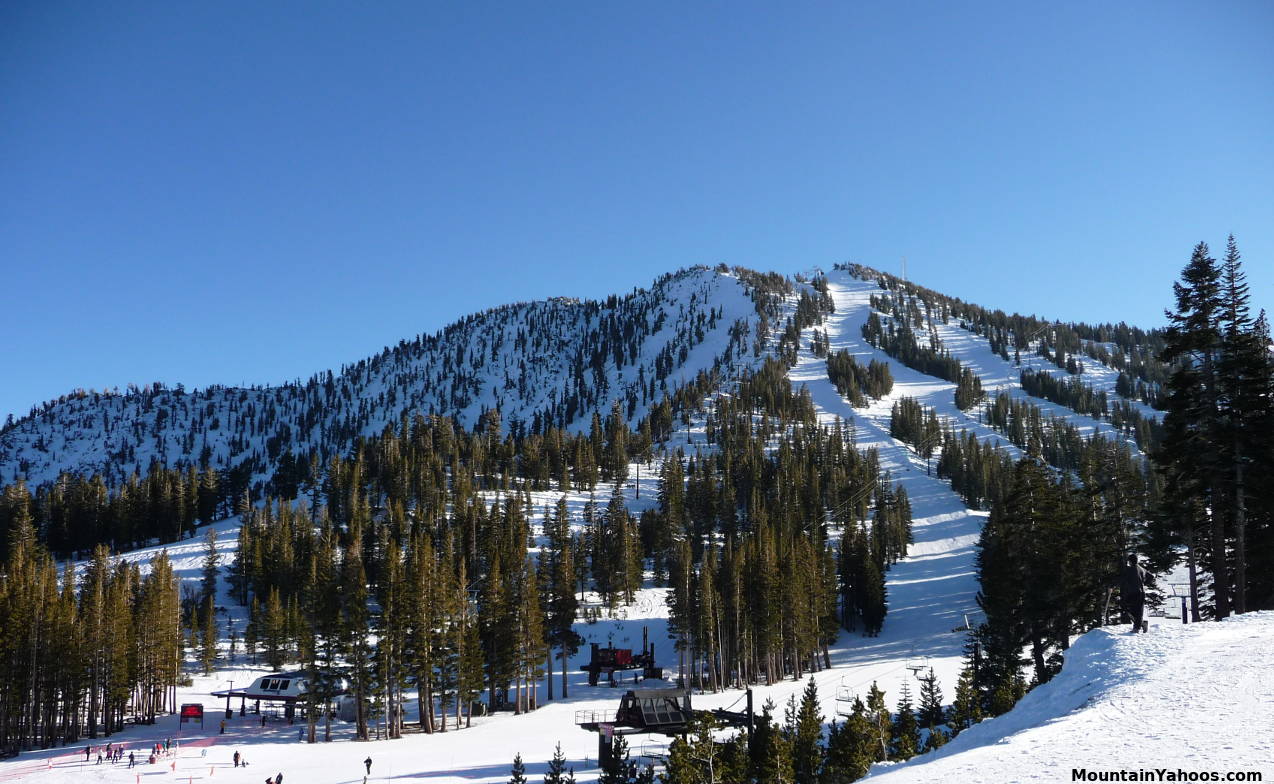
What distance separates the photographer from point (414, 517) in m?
112

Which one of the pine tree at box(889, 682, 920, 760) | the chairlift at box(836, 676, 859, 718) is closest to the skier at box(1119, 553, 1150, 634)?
the pine tree at box(889, 682, 920, 760)

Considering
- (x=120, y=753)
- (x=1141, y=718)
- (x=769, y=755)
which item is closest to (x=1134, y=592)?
(x=1141, y=718)

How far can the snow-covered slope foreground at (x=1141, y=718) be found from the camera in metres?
13.8

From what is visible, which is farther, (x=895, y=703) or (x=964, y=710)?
(x=895, y=703)

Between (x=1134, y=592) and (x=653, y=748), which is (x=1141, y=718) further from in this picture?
(x=653, y=748)

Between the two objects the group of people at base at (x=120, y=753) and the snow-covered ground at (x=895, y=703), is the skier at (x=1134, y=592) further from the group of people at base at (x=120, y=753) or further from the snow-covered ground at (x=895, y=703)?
the group of people at base at (x=120, y=753)

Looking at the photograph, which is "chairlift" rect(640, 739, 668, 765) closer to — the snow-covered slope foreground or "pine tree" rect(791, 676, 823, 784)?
"pine tree" rect(791, 676, 823, 784)

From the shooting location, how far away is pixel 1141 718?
1625cm

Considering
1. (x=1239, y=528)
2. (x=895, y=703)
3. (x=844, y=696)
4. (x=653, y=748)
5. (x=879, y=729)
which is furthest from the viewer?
(x=844, y=696)

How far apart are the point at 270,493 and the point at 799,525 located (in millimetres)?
142510
